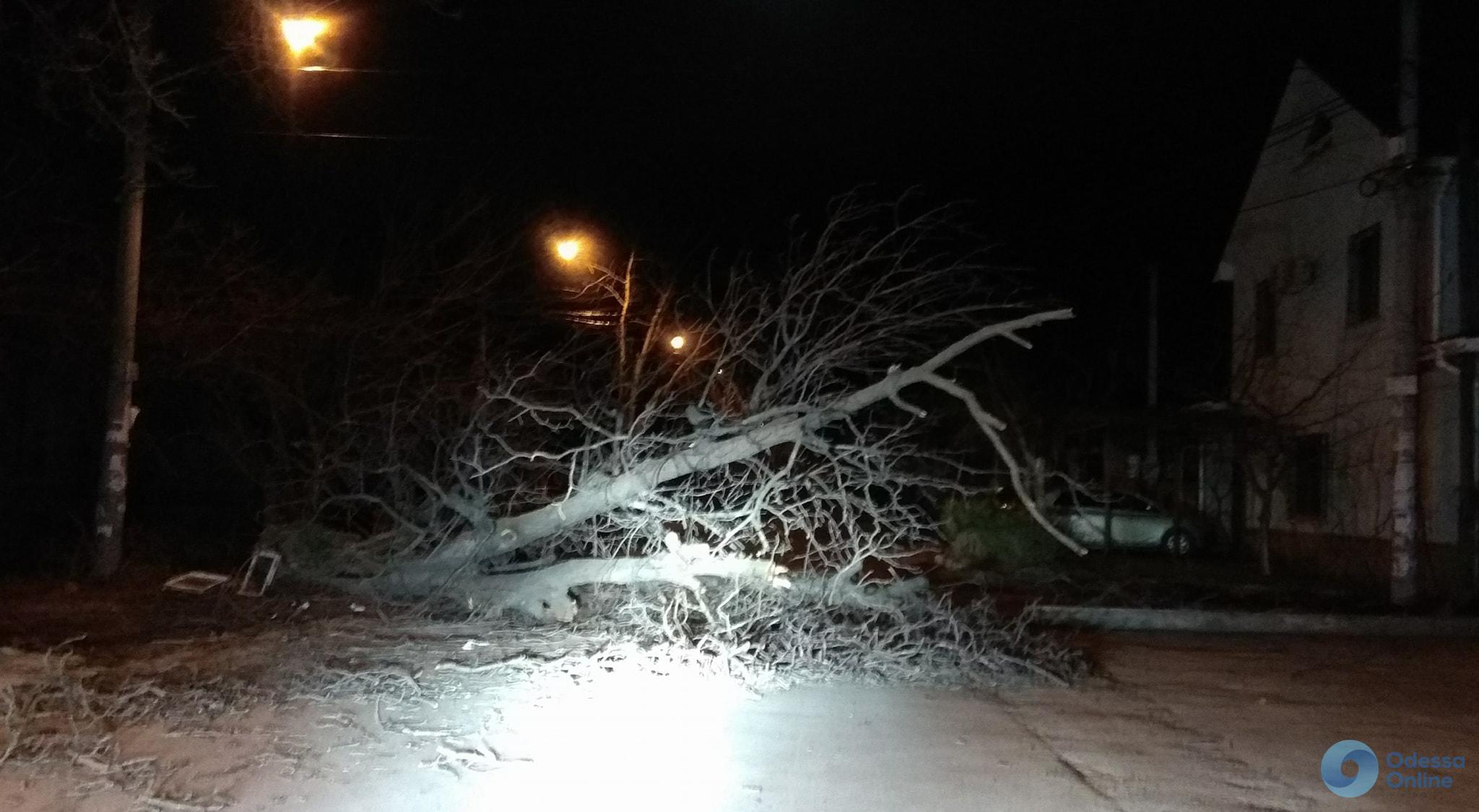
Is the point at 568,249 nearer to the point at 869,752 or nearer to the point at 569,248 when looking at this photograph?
the point at 569,248

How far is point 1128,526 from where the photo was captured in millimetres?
17359

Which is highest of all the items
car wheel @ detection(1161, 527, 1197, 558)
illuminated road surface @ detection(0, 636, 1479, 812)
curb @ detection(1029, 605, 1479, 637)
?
car wheel @ detection(1161, 527, 1197, 558)

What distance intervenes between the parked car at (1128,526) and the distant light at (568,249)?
25.4 ft

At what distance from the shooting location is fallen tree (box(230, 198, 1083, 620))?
9945 millimetres

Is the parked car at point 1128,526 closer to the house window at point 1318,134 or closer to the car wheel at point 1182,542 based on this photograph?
the car wheel at point 1182,542

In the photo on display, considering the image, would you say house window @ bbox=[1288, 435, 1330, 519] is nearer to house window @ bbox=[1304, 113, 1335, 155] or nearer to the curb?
house window @ bbox=[1304, 113, 1335, 155]

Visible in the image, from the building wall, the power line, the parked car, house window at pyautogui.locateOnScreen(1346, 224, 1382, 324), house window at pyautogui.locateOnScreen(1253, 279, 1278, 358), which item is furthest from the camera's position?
house window at pyautogui.locateOnScreen(1253, 279, 1278, 358)

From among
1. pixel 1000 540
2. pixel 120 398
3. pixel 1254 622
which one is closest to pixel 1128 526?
pixel 1000 540

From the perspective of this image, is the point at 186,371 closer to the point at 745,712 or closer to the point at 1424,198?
the point at 745,712

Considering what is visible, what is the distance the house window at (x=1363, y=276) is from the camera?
14.5 m

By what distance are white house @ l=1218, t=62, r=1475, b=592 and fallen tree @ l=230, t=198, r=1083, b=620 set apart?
Answer: 4716 millimetres

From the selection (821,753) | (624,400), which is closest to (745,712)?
(821,753)

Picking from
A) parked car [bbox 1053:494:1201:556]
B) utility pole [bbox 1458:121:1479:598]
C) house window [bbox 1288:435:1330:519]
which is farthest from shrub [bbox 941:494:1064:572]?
utility pole [bbox 1458:121:1479:598]

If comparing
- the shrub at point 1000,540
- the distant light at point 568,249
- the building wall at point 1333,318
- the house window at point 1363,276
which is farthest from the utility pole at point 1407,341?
the distant light at point 568,249
